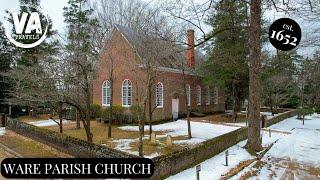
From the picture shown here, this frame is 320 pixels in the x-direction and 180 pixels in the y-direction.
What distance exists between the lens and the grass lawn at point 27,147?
18.9 meters

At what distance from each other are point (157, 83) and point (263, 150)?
53.7ft

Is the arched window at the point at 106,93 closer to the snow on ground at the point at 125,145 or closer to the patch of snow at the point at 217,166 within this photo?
the snow on ground at the point at 125,145

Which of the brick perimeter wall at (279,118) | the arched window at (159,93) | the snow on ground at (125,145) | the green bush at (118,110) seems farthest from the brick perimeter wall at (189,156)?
the green bush at (118,110)

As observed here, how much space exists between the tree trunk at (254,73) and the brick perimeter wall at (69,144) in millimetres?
8547

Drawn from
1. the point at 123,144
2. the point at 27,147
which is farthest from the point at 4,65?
the point at 123,144

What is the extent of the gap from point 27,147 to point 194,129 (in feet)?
45.0

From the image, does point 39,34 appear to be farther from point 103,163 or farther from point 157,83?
point 103,163

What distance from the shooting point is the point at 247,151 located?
18797mm

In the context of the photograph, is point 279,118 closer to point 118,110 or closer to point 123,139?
point 118,110

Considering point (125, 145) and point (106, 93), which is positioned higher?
point (106, 93)

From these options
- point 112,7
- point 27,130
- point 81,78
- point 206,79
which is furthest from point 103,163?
point 112,7

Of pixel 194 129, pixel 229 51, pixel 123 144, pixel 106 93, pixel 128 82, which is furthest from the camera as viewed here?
pixel 106 93

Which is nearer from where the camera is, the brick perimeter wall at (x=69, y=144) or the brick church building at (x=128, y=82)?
the brick perimeter wall at (x=69, y=144)

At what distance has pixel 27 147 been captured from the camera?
21.1 meters
